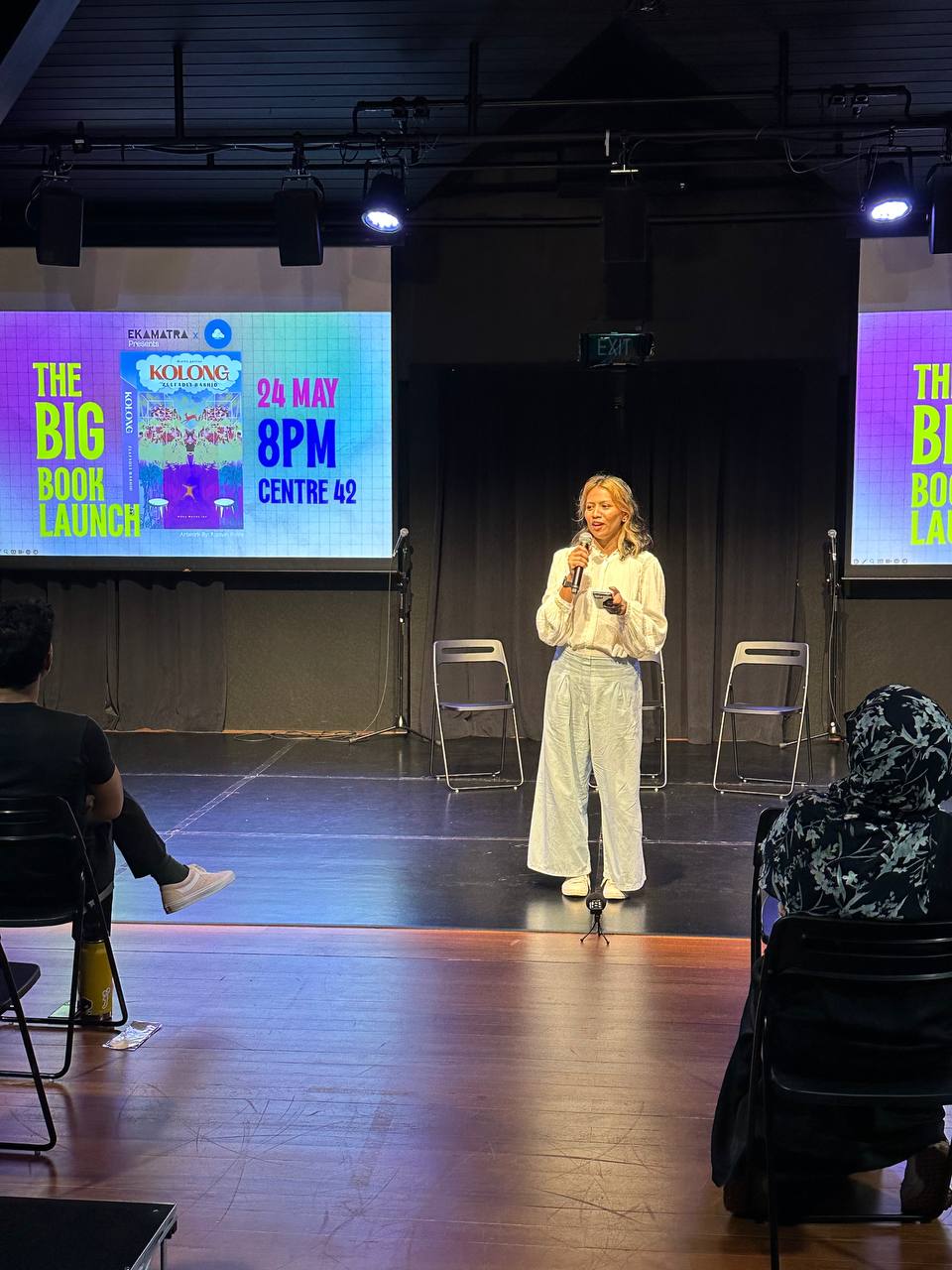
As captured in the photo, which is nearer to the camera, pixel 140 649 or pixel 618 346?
pixel 618 346

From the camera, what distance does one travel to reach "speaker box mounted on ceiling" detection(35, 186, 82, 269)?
6.40 metres

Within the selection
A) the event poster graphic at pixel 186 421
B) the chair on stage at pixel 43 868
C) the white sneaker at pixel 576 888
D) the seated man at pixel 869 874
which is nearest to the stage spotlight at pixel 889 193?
the event poster graphic at pixel 186 421

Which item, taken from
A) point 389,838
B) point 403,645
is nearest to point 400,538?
point 403,645

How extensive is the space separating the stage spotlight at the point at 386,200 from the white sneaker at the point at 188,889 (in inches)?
159

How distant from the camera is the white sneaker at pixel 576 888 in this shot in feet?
13.8

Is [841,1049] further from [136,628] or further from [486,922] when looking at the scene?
[136,628]

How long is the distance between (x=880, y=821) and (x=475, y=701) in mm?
4771

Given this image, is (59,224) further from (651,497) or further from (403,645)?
(651,497)

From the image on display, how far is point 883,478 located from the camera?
6910 mm

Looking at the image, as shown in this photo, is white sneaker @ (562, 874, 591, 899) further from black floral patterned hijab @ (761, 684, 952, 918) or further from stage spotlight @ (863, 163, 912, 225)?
stage spotlight @ (863, 163, 912, 225)

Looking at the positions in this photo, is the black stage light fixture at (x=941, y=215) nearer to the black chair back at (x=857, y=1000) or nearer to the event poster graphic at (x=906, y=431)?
the event poster graphic at (x=906, y=431)

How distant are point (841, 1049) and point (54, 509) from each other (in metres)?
6.24

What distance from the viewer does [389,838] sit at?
5.03 metres

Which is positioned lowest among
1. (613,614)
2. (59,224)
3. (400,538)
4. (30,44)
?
(613,614)
